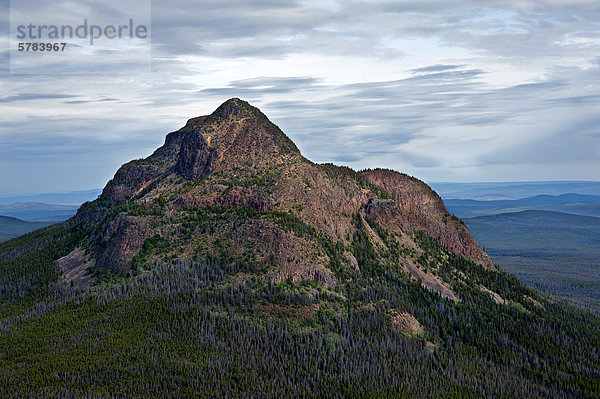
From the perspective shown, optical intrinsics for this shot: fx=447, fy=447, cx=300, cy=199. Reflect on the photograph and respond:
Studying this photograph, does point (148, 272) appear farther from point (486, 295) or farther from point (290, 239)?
point (486, 295)

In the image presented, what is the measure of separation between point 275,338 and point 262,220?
45133mm

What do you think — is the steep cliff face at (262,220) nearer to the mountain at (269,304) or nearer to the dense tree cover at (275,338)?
the mountain at (269,304)

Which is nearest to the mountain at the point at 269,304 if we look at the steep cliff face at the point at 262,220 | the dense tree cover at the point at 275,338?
the dense tree cover at the point at 275,338

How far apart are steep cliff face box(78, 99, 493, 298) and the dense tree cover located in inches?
89.0

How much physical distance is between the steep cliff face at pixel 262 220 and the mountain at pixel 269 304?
66cm

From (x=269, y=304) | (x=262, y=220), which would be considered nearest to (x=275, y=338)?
(x=269, y=304)

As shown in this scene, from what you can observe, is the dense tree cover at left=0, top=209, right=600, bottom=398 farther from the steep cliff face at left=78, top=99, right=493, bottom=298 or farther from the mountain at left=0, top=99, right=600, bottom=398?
the steep cliff face at left=78, top=99, right=493, bottom=298

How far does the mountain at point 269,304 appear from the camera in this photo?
10894 cm

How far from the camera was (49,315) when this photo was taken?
5369 inches

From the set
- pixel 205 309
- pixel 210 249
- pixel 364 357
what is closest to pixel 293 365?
pixel 364 357

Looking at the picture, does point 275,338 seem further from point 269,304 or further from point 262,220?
point 262,220

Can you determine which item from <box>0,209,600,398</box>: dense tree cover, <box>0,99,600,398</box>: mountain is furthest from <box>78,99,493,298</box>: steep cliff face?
<box>0,209,600,398</box>: dense tree cover

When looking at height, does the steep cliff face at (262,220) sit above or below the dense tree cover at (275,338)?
above

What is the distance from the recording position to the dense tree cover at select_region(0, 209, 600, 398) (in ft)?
346
